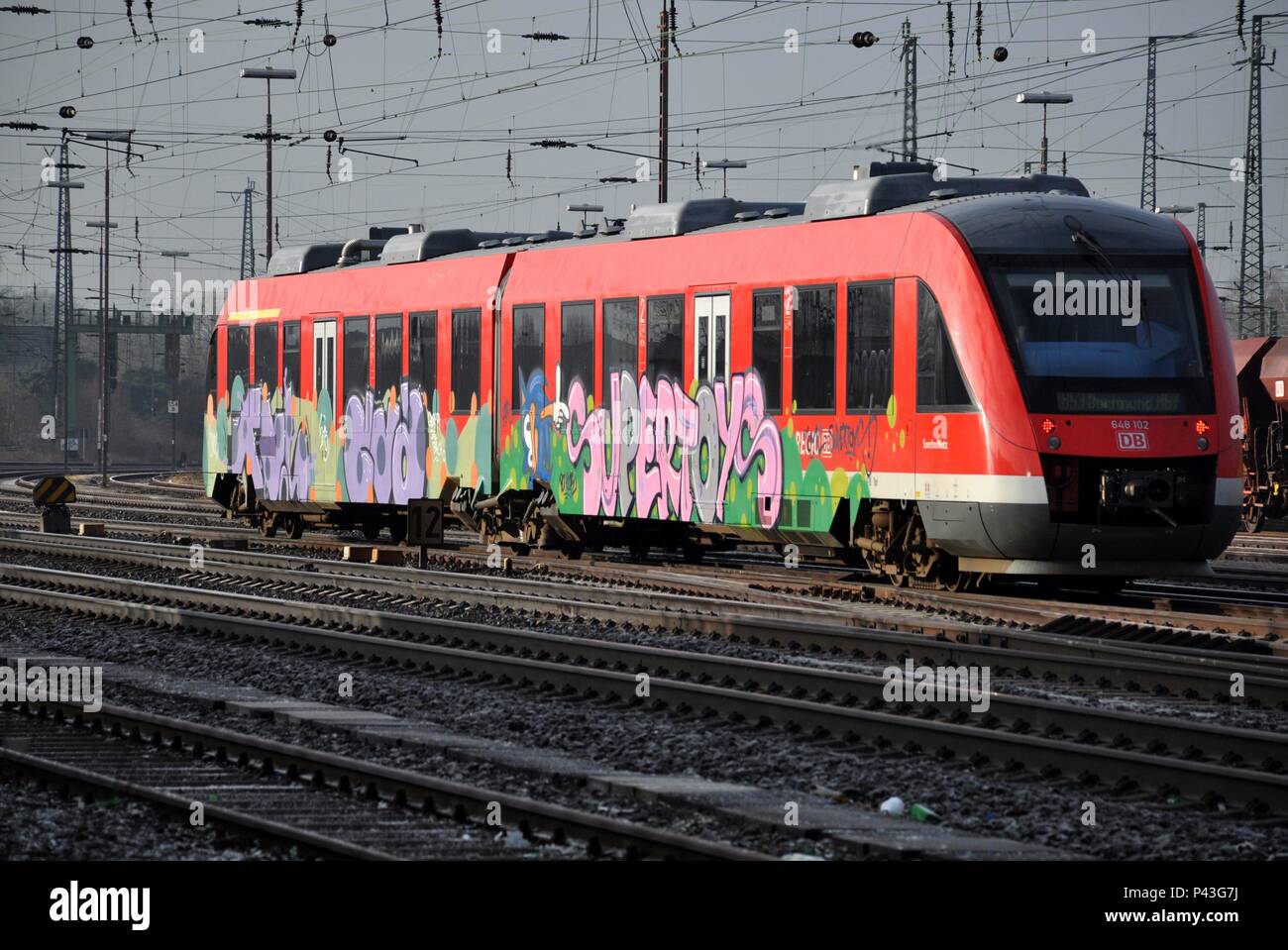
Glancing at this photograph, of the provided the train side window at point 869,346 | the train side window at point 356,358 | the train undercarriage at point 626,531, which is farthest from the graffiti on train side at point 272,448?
the train side window at point 869,346

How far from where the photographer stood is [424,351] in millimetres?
23719

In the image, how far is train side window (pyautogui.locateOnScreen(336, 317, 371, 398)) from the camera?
2489 centimetres

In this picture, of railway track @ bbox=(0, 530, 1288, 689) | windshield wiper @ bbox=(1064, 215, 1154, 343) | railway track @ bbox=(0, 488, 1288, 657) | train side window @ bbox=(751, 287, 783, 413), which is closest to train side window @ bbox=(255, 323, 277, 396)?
railway track @ bbox=(0, 530, 1288, 689)

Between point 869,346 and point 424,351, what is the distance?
314 inches

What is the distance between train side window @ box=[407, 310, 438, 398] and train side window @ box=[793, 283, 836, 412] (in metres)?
6.69

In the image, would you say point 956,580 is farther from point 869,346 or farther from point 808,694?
point 808,694

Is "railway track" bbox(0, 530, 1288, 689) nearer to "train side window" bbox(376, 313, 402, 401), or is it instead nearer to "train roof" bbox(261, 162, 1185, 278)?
"train side window" bbox(376, 313, 402, 401)

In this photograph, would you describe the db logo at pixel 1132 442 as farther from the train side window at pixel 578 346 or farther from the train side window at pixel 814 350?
the train side window at pixel 578 346

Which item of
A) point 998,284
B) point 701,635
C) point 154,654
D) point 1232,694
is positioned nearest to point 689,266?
point 998,284

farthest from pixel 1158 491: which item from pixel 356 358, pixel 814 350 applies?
pixel 356 358

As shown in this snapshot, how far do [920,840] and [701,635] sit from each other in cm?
715
